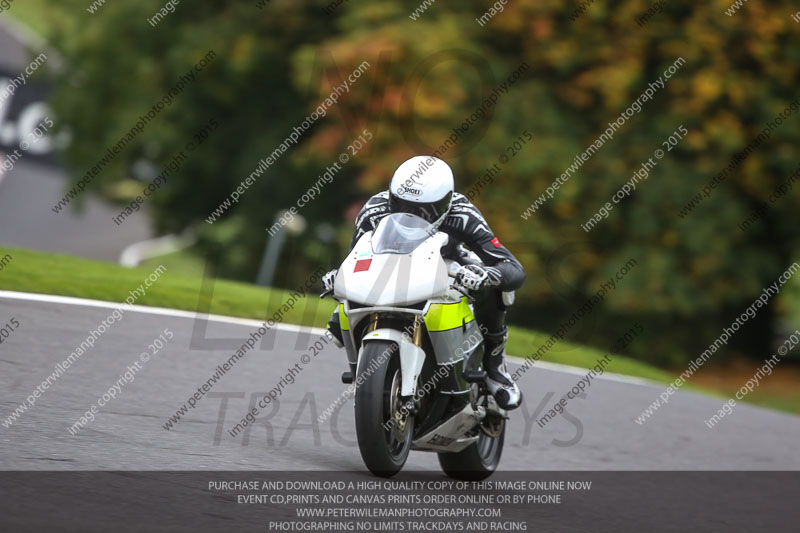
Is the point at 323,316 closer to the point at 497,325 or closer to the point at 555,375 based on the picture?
the point at 555,375

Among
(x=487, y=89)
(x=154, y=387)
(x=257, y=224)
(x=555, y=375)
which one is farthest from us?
(x=257, y=224)

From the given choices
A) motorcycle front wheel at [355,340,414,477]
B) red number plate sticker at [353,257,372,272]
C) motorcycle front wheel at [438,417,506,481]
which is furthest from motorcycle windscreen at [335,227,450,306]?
motorcycle front wheel at [438,417,506,481]

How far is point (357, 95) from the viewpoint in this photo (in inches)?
789

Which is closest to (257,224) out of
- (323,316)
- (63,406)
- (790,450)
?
(323,316)

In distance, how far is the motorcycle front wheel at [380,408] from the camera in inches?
241

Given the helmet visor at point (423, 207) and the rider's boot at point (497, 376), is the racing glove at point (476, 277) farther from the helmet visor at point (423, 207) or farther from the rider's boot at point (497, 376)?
the rider's boot at point (497, 376)

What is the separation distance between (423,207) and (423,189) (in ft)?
0.34

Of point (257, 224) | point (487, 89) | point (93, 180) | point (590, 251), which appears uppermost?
point (487, 89)

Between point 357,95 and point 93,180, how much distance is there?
964 cm

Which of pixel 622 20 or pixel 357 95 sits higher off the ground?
pixel 622 20

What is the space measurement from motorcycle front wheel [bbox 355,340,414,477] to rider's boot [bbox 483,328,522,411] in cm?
89

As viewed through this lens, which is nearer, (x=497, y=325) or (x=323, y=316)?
(x=497, y=325)

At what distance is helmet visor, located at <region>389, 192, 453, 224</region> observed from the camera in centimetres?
675

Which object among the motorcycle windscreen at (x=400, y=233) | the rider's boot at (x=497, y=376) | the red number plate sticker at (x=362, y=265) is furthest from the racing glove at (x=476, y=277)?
the rider's boot at (x=497, y=376)
